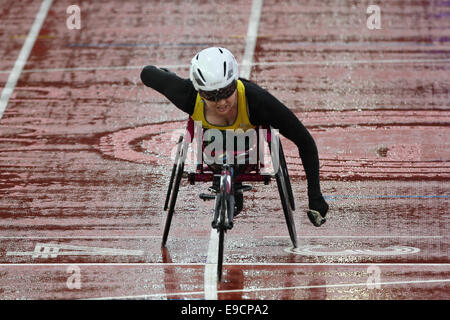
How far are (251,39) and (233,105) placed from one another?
24.4ft

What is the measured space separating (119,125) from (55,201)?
8.05ft

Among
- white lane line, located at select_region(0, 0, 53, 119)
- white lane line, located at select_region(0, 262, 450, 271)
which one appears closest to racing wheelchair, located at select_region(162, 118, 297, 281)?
white lane line, located at select_region(0, 262, 450, 271)

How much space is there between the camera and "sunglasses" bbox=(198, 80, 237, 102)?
8.00 meters

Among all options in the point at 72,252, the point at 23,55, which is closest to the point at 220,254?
the point at 72,252

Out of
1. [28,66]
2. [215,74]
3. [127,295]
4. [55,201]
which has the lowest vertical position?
[28,66]

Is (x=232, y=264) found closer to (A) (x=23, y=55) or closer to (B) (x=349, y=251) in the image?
(B) (x=349, y=251)

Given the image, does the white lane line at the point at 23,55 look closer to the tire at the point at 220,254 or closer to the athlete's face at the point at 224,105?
the athlete's face at the point at 224,105

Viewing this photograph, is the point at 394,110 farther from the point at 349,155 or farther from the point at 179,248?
the point at 179,248

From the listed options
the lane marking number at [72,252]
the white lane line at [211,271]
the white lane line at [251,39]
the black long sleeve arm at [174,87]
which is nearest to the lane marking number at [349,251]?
the white lane line at [211,271]

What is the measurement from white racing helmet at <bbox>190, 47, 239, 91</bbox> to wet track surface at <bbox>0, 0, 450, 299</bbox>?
1518 millimetres
